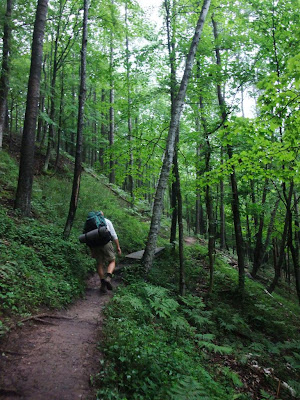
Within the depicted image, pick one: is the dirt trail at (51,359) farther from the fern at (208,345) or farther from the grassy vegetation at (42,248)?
the fern at (208,345)

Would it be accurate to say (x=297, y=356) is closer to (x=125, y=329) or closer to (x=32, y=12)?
(x=125, y=329)

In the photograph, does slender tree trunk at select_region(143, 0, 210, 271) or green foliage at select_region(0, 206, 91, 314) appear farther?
slender tree trunk at select_region(143, 0, 210, 271)

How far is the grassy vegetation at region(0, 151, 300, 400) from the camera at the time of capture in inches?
130

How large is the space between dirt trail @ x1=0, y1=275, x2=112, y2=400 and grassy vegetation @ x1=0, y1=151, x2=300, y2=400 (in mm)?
217

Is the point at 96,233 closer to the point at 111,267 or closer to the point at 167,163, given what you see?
the point at 111,267

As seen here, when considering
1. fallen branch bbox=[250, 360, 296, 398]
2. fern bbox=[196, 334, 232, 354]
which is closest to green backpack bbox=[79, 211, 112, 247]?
fern bbox=[196, 334, 232, 354]

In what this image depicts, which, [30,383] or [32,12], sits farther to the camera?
[32,12]

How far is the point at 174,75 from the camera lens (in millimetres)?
8977

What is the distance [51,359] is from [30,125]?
6.93m

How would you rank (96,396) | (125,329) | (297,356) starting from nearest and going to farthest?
(96,396) → (125,329) → (297,356)

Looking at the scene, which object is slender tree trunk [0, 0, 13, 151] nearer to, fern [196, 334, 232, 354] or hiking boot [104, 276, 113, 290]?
hiking boot [104, 276, 113, 290]

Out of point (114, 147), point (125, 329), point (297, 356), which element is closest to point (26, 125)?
point (114, 147)

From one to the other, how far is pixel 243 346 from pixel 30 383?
6159 mm

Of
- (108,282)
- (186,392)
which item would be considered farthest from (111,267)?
(186,392)
